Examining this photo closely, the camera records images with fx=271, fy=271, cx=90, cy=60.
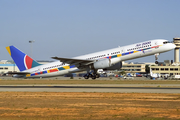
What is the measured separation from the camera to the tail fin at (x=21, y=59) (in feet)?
177

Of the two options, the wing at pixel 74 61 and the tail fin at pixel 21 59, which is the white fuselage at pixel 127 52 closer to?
the wing at pixel 74 61

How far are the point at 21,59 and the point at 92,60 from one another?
1546cm

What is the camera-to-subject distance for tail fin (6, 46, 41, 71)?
177ft

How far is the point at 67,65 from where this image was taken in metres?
51.1

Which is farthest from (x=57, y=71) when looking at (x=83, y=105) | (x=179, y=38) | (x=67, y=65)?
(x=179, y=38)

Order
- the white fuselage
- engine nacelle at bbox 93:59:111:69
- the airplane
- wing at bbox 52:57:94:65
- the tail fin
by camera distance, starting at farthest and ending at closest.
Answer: the tail fin
wing at bbox 52:57:94:65
engine nacelle at bbox 93:59:111:69
the airplane
the white fuselage

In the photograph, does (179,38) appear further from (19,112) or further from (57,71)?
(19,112)

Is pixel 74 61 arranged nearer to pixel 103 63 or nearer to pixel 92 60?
pixel 92 60

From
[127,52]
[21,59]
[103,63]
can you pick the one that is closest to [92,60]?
[103,63]

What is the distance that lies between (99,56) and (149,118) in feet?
111

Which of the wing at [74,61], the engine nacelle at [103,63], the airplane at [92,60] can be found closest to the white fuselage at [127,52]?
the airplane at [92,60]

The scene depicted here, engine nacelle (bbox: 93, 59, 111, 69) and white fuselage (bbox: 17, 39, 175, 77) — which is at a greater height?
white fuselage (bbox: 17, 39, 175, 77)

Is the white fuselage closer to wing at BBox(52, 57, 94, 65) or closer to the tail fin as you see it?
wing at BBox(52, 57, 94, 65)

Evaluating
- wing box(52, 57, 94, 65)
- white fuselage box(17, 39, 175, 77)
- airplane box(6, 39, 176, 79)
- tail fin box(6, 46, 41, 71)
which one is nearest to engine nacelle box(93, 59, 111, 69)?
airplane box(6, 39, 176, 79)
